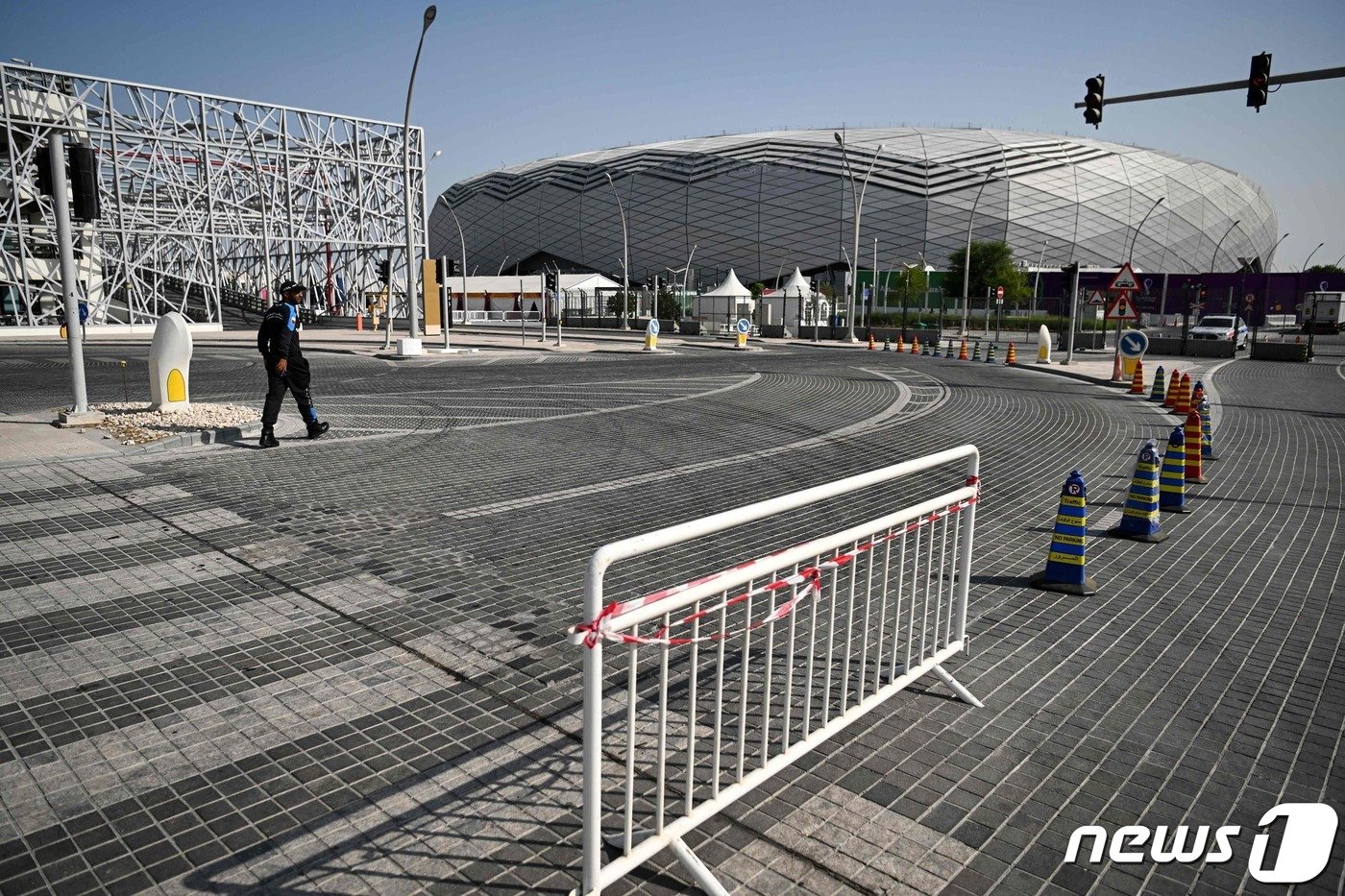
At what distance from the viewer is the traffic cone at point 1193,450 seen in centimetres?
1037

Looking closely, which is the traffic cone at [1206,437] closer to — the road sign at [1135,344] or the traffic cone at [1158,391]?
the traffic cone at [1158,391]

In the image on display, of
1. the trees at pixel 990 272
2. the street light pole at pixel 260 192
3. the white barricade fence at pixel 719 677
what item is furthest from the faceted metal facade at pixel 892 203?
the white barricade fence at pixel 719 677

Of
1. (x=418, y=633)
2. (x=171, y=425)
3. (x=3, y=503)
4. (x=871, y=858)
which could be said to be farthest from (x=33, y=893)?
(x=171, y=425)

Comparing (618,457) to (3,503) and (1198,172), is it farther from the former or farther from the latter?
(1198,172)

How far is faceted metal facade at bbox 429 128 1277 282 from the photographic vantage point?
9406cm

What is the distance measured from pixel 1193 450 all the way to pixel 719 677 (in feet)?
30.6

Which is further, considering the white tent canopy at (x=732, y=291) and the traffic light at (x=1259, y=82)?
the white tent canopy at (x=732, y=291)

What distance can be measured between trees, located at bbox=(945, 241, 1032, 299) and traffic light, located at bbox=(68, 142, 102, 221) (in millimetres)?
69489

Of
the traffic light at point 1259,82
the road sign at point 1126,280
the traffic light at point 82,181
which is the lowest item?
the road sign at point 1126,280

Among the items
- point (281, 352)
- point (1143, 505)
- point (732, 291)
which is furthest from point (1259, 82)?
point (732, 291)

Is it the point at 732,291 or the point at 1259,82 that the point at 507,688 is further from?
the point at 732,291

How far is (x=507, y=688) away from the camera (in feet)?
14.9

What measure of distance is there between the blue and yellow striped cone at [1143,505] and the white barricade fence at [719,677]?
2926 millimetres

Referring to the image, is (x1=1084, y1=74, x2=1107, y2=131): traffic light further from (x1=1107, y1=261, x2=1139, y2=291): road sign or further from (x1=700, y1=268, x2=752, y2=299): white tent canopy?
(x1=700, y1=268, x2=752, y2=299): white tent canopy
